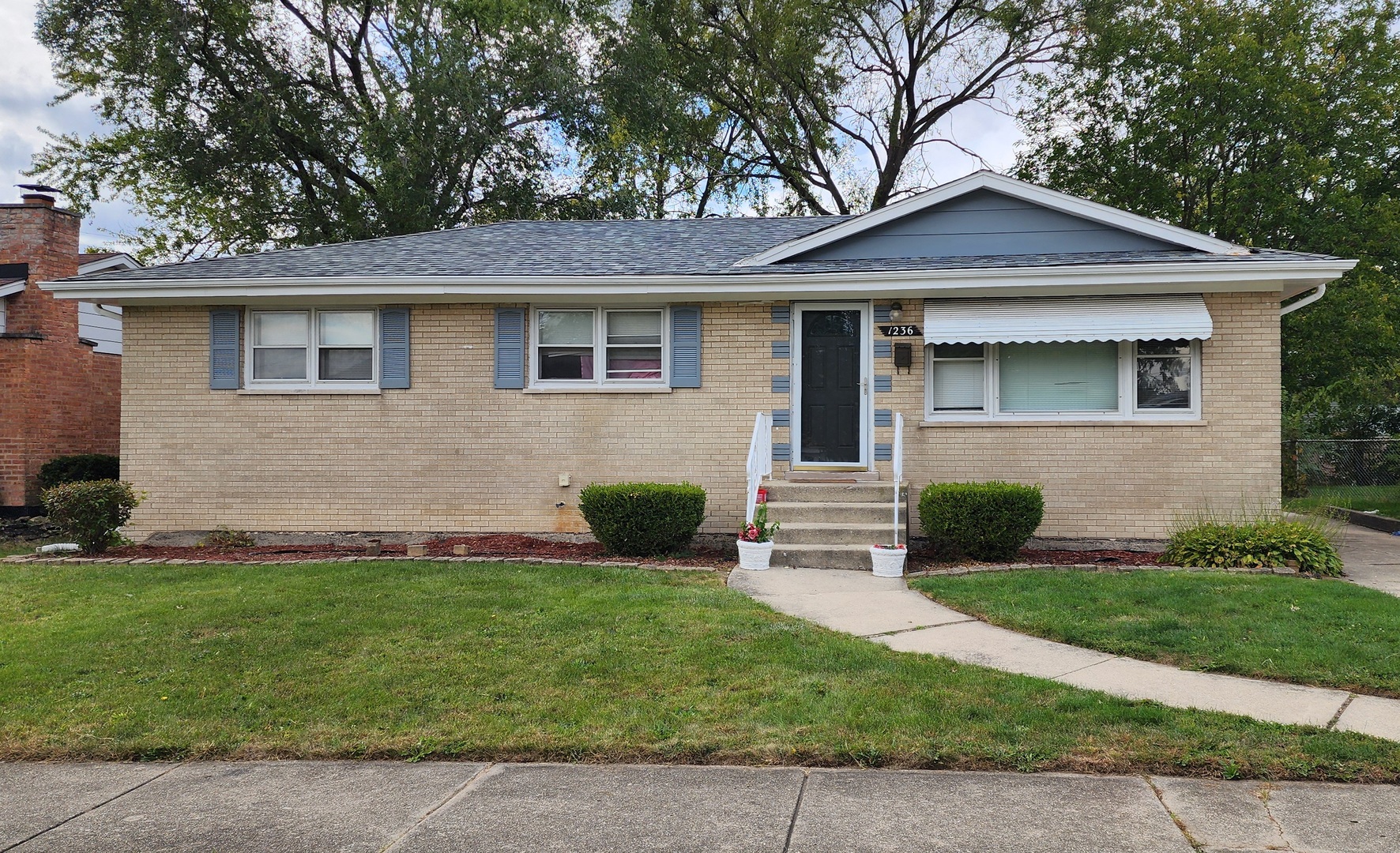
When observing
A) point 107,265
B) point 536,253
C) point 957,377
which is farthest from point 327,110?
point 957,377

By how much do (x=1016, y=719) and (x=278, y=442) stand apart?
9.60 metres

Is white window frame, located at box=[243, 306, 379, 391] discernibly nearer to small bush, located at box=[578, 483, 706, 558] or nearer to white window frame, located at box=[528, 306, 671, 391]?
white window frame, located at box=[528, 306, 671, 391]

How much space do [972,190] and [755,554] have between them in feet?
17.9

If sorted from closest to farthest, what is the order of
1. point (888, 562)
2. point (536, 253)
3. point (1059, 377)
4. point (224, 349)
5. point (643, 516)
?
point (888, 562) < point (643, 516) < point (1059, 377) < point (224, 349) < point (536, 253)

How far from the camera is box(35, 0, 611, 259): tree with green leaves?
21.9 meters

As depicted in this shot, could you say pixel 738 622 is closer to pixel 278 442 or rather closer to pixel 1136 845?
pixel 1136 845

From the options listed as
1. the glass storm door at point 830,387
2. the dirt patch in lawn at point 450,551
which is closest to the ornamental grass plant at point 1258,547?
the glass storm door at point 830,387

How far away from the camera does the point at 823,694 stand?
4828 mm

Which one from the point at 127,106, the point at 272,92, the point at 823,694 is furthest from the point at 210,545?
the point at 127,106

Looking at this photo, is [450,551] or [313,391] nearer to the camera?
[450,551]

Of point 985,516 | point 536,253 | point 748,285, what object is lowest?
point 985,516

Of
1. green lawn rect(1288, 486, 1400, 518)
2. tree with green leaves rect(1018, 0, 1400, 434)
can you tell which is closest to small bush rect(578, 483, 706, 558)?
green lawn rect(1288, 486, 1400, 518)

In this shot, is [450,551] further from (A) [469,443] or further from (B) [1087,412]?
(B) [1087,412]

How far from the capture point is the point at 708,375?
10797 millimetres
